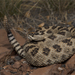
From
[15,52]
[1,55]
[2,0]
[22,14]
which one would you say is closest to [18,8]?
[22,14]

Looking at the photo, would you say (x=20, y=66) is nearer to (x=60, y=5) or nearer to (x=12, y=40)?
(x=12, y=40)

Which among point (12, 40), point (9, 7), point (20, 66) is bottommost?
point (20, 66)

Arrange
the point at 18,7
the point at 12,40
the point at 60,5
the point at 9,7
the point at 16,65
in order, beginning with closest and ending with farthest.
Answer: the point at 16,65
the point at 12,40
the point at 9,7
the point at 60,5
the point at 18,7

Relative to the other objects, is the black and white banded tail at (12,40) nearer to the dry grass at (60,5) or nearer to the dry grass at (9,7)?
the dry grass at (9,7)

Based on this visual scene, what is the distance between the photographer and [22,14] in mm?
6945

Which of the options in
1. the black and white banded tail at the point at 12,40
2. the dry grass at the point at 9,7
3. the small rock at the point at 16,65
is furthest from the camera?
the dry grass at the point at 9,7

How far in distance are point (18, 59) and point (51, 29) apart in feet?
6.62

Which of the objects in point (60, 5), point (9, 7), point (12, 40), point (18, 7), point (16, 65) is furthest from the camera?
point (18, 7)

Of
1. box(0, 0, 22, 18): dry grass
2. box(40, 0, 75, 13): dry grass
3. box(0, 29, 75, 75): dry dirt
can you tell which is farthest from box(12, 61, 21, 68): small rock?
box(40, 0, 75, 13): dry grass

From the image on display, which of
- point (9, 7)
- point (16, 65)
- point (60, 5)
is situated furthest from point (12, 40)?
point (60, 5)

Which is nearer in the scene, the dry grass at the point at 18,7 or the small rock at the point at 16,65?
the small rock at the point at 16,65

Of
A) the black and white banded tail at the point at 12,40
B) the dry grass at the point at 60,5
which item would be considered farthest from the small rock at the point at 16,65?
the dry grass at the point at 60,5

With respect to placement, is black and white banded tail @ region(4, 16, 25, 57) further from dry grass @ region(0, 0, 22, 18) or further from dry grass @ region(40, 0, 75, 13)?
dry grass @ region(40, 0, 75, 13)

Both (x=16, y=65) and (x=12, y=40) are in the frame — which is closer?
(x=16, y=65)
